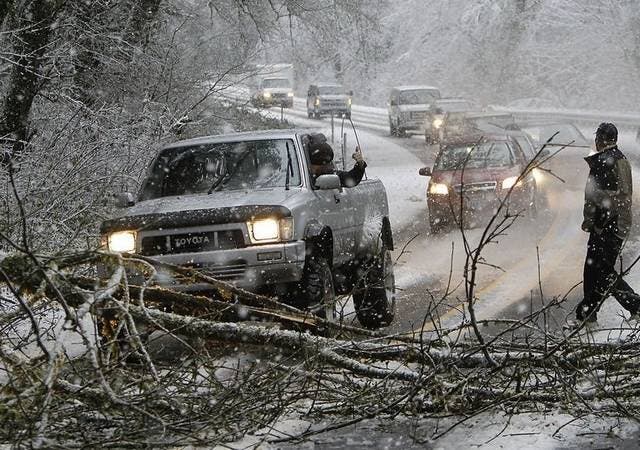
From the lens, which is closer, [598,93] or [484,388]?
[484,388]

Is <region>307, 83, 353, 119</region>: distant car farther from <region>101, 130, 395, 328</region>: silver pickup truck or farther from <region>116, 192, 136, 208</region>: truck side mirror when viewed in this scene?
<region>116, 192, 136, 208</region>: truck side mirror

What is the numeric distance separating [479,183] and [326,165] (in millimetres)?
7796

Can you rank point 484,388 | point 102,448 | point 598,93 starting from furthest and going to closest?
point 598,93
point 484,388
point 102,448

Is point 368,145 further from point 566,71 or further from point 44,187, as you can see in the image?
point 44,187

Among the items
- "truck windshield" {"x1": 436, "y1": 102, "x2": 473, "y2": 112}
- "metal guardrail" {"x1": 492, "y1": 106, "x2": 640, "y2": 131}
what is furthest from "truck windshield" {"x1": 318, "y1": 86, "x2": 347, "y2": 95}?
"truck windshield" {"x1": 436, "y1": 102, "x2": 473, "y2": 112}

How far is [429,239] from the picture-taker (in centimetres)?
1786

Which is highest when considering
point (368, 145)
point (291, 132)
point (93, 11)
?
point (93, 11)

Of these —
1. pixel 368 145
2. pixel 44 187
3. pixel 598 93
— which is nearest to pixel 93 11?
pixel 44 187

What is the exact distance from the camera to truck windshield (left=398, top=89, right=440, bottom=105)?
139 ft

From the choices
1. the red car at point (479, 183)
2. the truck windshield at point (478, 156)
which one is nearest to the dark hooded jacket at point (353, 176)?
the red car at point (479, 183)

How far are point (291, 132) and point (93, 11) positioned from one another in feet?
29.3

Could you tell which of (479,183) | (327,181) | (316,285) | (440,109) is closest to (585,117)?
(440,109)

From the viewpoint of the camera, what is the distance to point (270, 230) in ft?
27.3

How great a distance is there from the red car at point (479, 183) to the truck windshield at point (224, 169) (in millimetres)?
7500
